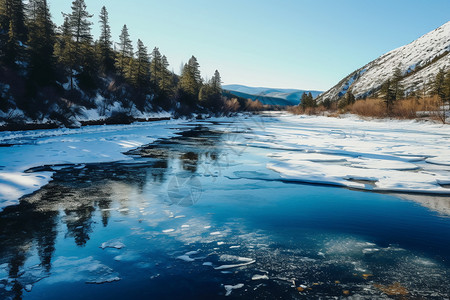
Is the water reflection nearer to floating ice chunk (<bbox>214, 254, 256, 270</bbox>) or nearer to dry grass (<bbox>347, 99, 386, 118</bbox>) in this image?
floating ice chunk (<bbox>214, 254, 256, 270</bbox>)

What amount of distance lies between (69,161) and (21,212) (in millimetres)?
6925

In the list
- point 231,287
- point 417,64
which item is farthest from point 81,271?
point 417,64

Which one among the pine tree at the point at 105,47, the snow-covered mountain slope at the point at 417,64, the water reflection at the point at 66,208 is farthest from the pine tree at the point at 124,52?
the snow-covered mountain slope at the point at 417,64

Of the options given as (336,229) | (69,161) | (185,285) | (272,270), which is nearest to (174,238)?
(185,285)

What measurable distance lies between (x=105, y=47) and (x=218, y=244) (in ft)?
183

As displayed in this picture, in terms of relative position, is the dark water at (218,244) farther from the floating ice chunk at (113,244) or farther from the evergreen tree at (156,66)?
the evergreen tree at (156,66)

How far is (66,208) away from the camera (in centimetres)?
714

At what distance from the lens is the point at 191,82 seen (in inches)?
2810

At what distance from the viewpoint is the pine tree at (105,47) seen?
165 feet

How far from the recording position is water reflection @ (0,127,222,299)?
4523mm

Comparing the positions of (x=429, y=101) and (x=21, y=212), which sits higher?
(x=429, y=101)

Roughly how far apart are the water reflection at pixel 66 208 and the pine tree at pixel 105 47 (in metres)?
44.4

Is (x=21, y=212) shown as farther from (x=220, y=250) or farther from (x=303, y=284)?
(x=303, y=284)

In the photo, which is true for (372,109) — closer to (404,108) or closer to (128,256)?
(404,108)
